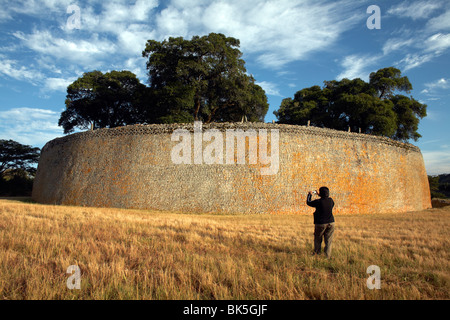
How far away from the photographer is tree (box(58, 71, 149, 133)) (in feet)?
106

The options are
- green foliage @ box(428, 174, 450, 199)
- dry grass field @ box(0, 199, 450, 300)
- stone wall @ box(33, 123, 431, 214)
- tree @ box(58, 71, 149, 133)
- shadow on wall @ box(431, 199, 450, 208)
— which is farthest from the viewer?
green foliage @ box(428, 174, 450, 199)

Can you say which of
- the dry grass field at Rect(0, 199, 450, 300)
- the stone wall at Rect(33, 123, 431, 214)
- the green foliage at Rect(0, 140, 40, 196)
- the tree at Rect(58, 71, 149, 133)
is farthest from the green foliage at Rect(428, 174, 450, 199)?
the green foliage at Rect(0, 140, 40, 196)

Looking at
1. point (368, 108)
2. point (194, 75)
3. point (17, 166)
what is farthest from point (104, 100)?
point (368, 108)

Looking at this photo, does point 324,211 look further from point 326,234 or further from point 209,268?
point 209,268

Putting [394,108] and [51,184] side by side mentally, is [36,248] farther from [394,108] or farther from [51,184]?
[394,108]

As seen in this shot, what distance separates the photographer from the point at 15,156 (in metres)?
39.4

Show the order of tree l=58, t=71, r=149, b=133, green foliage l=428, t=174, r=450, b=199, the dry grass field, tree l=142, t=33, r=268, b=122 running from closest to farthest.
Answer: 1. the dry grass field
2. tree l=142, t=33, r=268, b=122
3. tree l=58, t=71, r=149, b=133
4. green foliage l=428, t=174, r=450, b=199

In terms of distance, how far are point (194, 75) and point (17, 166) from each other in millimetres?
33201

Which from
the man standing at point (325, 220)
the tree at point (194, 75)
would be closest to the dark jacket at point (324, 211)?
the man standing at point (325, 220)

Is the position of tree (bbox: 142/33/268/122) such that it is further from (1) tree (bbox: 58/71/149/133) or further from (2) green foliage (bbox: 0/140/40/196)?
(2) green foliage (bbox: 0/140/40/196)

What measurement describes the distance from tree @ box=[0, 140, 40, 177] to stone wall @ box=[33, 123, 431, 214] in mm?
24180

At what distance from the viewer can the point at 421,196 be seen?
24250mm
